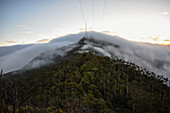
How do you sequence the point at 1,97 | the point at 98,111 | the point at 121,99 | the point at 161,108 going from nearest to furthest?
the point at 1,97
the point at 98,111
the point at 161,108
the point at 121,99

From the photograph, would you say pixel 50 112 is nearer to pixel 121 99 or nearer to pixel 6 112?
pixel 6 112

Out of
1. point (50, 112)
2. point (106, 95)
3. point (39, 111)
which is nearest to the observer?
point (39, 111)

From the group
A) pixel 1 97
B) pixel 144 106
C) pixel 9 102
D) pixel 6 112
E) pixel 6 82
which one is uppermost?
pixel 6 82

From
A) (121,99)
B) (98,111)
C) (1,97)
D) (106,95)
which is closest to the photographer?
(1,97)

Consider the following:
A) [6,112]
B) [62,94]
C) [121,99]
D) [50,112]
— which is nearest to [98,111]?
[62,94]

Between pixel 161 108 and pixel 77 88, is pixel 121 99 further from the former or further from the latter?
pixel 77 88

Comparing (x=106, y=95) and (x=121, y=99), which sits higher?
(x=106, y=95)

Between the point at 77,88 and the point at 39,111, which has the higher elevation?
the point at 39,111

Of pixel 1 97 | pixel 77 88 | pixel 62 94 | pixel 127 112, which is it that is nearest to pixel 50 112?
pixel 1 97

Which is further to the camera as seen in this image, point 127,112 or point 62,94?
point 127,112

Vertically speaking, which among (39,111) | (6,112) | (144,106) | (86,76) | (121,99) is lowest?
(121,99)
